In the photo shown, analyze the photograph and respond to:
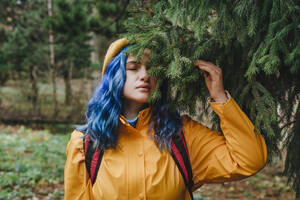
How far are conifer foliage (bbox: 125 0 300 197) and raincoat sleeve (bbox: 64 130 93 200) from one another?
664mm

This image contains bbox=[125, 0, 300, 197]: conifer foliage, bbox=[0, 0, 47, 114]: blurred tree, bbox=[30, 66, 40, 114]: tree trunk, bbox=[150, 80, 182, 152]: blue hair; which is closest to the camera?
bbox=[125, 0, 300, 197]: conifer foliage

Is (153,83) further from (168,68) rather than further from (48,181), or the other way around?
(48,181)

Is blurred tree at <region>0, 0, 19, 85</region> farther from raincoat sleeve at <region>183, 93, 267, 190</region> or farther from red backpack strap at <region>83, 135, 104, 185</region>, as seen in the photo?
raincoat sleeve at <region>183, 93, 267, 190</region>

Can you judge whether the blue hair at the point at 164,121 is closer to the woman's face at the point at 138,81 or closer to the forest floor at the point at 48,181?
the woman's face at the point at 138,81

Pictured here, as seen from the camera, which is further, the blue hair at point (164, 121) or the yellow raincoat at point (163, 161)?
the blue hair at point (164, 121)

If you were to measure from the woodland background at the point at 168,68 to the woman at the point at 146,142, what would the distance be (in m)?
0.14

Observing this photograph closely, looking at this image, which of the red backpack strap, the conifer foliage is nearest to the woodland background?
the conifer foliage

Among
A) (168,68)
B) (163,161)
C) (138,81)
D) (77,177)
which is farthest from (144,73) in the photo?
(77,177)

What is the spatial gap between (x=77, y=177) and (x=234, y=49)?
57.6 inches

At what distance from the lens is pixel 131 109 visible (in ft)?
6.88

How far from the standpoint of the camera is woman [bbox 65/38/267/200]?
1662 millimetres

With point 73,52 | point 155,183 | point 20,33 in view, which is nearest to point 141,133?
point 155,183

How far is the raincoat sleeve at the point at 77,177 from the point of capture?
75.7 inches

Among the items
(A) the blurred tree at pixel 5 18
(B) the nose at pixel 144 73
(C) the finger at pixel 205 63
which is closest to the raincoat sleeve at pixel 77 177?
(B) the nose at pixel 144 73
